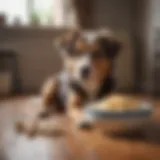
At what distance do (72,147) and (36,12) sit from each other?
8.39ft

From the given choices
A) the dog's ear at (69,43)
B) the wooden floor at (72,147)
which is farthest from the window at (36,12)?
the wooden floor at (72,147)

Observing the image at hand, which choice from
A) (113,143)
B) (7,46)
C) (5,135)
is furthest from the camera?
(7,46)

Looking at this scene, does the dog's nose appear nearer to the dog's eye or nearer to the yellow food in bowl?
the dog's eye

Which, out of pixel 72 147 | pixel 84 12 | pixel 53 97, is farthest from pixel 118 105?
pixel 84 12

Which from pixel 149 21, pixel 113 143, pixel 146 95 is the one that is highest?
pixel 149 21

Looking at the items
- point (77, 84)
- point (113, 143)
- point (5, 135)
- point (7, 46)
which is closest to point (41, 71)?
point (7, 46)

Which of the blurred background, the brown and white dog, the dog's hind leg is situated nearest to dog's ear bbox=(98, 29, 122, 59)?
the brown and white dog

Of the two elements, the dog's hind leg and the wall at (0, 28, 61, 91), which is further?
the wall at (0, 28, 61, 91)

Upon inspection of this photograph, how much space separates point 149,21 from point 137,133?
2.00 m

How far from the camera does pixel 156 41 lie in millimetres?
3535

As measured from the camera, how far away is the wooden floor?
4.98 feet

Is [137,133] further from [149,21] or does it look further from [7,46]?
A: [7,46]

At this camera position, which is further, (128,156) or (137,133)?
(137,133)

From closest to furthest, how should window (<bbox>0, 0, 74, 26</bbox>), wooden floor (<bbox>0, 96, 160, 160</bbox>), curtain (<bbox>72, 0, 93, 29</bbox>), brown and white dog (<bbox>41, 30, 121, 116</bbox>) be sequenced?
wooden floor (<bbox>0, 96, 160, 160</bbox>)
brown and white dog (<bbox>41, 30, 121, 116</bbox>)
curtain (<bbox>72, 0, 93, 29</bbox>)
window (<bbox>0, 0, 74, 26</bbox>)
